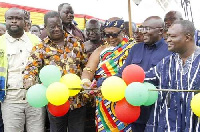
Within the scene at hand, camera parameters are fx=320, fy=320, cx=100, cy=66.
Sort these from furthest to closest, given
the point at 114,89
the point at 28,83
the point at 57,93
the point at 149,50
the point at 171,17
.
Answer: the point at 171,17
the point at 28,83
the point at 149,50
the point at 57,93
the point at 114,89

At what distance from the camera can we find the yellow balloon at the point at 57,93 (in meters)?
3.30

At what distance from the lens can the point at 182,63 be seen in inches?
123

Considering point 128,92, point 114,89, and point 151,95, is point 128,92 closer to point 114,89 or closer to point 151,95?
point 114,89

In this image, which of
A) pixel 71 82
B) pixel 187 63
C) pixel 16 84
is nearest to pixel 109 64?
pixel 71 82

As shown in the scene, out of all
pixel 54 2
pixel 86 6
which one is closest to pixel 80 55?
pixel 54 2

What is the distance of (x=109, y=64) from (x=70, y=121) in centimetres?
96

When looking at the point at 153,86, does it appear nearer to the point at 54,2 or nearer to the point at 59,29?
the point at 59,29

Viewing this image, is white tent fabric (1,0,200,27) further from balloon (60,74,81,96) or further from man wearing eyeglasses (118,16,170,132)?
balloon (60,74,81,96)

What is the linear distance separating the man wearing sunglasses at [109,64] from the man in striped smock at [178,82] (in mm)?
914

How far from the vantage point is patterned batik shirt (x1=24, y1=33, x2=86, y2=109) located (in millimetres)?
4195

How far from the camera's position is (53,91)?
330 centimetres

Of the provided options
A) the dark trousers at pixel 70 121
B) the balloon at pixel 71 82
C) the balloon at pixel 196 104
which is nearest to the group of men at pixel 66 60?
the dark trousers at pixel 70 121

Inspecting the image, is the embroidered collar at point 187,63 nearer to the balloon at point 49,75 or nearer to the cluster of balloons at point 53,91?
the cluster of balloons at point 53,91

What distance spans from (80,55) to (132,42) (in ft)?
2.42
